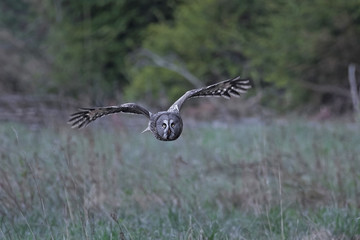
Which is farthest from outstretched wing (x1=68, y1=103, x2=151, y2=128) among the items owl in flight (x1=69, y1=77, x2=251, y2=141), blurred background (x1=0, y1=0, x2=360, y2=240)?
blurred background (x1=0, y1=0, x2=360, y2=240)

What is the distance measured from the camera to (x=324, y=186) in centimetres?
680

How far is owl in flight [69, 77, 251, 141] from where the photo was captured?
14.4 ft

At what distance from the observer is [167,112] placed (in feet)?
14.6

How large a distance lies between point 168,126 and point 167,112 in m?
0.13

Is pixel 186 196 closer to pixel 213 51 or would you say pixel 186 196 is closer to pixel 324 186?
pixel 324 186

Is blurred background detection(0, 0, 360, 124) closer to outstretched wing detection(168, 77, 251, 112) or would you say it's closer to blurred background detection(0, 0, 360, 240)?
blurred background detection(0, 0, 360, 240)

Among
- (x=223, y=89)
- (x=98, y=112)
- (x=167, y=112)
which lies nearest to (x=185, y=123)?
(x=223, y=89)

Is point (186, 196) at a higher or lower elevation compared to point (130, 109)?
lower

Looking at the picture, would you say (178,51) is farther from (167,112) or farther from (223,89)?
(167,112)

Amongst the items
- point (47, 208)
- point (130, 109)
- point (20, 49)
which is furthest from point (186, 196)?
point (20, 49)

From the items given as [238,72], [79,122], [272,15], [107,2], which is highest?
[107,2]

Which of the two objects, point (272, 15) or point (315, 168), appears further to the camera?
point (272, 15)

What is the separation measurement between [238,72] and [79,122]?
567 inches

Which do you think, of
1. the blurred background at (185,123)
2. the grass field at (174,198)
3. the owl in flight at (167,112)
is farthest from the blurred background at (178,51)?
the owl in flight at (167,112)
